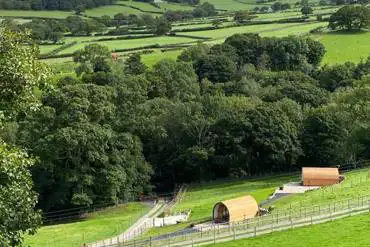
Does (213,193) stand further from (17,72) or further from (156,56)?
(156,56)

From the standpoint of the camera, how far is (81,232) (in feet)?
209

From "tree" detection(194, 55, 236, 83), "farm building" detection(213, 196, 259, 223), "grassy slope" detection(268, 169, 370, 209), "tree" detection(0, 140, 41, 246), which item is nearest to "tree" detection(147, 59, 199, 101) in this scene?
"tree" detection(194, 55, 236, 83)

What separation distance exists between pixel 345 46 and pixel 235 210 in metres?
107

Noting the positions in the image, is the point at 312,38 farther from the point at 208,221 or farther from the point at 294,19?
the point at 208,221

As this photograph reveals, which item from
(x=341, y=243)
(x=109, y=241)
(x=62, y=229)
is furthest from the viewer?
(x=62, y=229)

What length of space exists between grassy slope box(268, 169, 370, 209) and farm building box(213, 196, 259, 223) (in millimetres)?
3640

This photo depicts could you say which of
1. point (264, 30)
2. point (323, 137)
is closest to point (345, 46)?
point (264, 30)

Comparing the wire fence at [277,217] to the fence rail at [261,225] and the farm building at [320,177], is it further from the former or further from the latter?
the farm building at [320,177]

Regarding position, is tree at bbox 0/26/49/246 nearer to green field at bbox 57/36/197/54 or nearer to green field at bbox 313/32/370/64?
green field at bbox 313/32/370/64

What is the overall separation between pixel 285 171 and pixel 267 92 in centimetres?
2628

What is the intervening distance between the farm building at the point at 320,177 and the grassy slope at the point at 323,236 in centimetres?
2119

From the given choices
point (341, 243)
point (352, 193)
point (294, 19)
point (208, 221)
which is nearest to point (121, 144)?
point (208, 221)

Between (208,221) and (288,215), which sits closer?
(288,215)

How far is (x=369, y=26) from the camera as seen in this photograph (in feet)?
538
